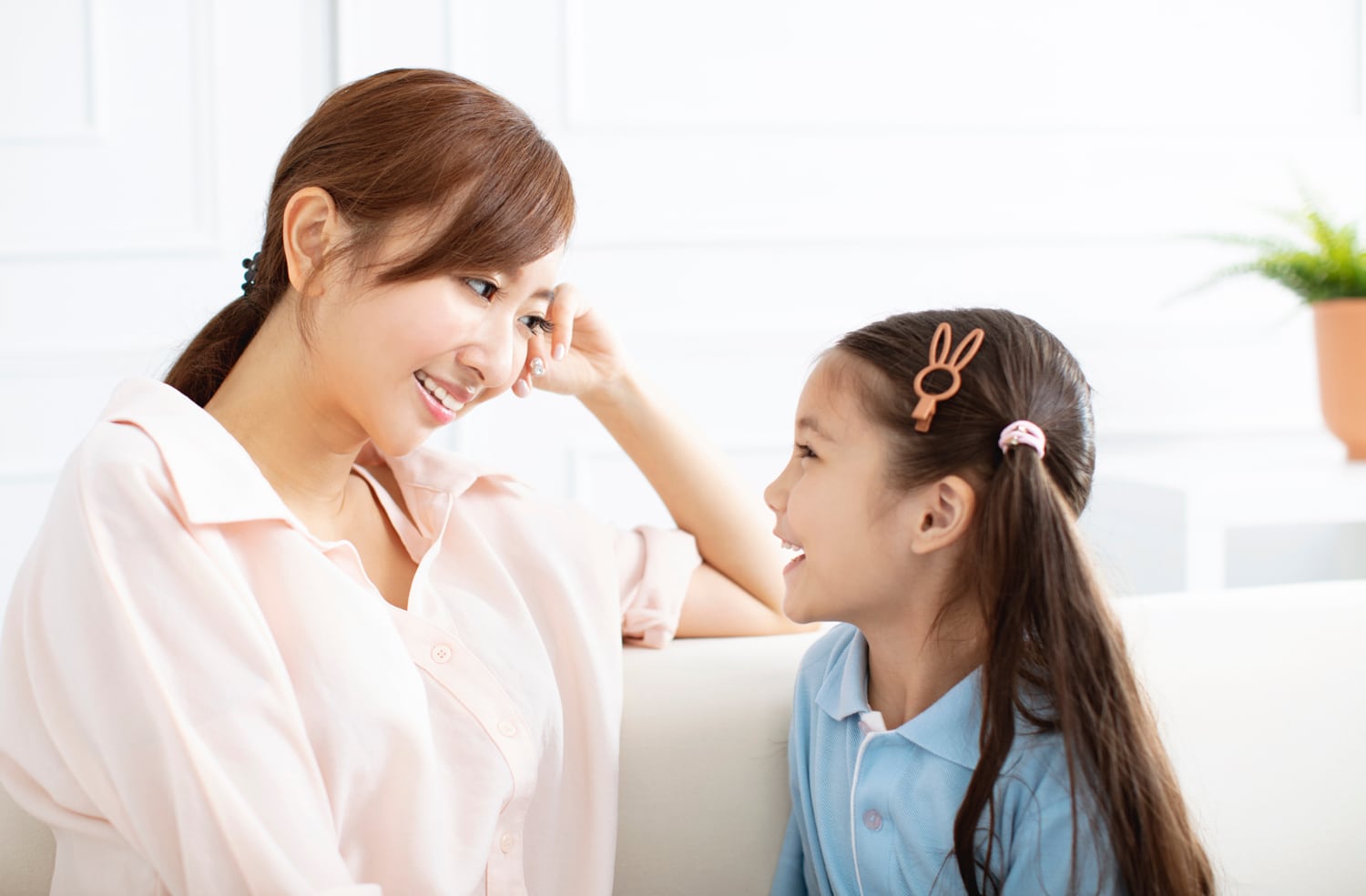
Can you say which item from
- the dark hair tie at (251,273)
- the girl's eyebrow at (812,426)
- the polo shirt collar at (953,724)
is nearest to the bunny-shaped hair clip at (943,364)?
the girl's eyebrow at (812,426)

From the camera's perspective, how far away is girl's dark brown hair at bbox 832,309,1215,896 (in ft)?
A: 3.37

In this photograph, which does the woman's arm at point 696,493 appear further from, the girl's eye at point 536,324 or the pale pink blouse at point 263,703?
the pale pink blouse at point 263,703

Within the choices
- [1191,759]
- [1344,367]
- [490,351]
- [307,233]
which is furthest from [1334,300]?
[307,233]

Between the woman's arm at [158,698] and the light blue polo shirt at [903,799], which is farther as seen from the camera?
the light blue polo shirt at [903,799]

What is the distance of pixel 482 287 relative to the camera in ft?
3.82

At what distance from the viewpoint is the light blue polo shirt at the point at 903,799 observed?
1.06 metres

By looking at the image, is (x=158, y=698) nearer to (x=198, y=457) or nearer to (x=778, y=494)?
(x=198, y=457)

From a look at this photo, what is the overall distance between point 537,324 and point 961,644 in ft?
1.95

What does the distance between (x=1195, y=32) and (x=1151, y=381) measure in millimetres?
817

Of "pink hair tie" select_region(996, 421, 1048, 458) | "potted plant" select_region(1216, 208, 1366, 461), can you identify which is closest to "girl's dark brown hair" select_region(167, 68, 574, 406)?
"pink hair tie" select_region(996, 421, 1048, 458)

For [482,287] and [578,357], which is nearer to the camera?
[482,287]

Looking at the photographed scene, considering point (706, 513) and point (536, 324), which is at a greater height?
point (536, 324)

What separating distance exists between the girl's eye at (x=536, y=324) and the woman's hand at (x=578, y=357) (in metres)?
0.01

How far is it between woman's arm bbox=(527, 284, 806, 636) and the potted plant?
1.57 m
